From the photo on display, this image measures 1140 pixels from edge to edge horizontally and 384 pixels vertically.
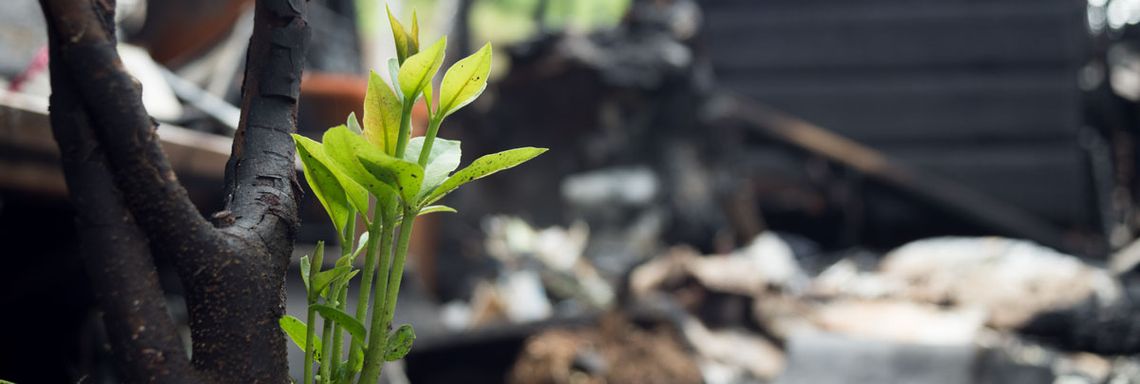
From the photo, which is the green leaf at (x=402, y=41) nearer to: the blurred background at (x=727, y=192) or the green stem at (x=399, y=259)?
the green stem at (x=399, y=259)

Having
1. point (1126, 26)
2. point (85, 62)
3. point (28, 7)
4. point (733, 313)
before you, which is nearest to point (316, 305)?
point (85, 62)

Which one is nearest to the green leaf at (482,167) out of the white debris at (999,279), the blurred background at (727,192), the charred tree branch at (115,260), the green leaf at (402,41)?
the green leaf at (402,41)

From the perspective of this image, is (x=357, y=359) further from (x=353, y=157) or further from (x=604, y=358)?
(x=604, y=358)

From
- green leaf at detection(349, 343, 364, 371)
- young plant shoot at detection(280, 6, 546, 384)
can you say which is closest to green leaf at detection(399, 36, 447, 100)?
young plant shoot at detection(280, 6, 546, 384)

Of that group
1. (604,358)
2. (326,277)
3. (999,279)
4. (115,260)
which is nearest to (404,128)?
(326,277)

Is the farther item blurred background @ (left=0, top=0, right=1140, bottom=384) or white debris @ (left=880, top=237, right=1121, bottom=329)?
white debris @ (left=880, top=237, right=1121, bottom=329)

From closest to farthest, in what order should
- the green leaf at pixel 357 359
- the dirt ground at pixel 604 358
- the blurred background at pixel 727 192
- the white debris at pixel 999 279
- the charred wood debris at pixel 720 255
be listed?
the green leaf at pixel 357 359 < the blurred background at pixel 727 192 < the dirt ground at pixel 604 358 < the charred wood debris at pixel 720 255 < the white debris at pixel 999 279

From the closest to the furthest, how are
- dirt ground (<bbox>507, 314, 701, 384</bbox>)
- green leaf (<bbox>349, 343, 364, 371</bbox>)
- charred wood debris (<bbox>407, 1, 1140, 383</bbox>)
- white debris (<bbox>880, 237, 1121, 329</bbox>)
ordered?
1. green leaf (<bbox>349, 343, 364, 371</bbox>)
2. dirt ground (<bbox>507, 314, 701, 384</bbox>)
3. charred wood debris (<bbox>407, 1, 1140, 383</bbox>)
4. white debris (<bbox>880, 237, 1121, 329</bbox>)

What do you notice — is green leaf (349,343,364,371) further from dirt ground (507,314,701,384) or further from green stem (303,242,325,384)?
dirt ground (507,314,701,384)

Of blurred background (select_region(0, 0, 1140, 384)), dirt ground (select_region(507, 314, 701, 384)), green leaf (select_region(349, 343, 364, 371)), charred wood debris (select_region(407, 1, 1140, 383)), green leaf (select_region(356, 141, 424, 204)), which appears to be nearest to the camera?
green leaf (select_region(356, 141, 424, 204))
